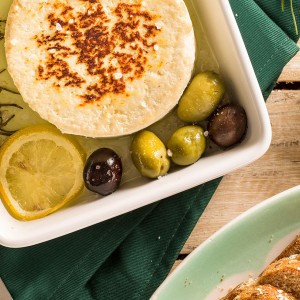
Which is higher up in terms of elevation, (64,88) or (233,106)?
(64,88)

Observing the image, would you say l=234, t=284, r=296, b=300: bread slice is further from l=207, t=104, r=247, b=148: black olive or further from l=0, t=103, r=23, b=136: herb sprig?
l=0, t=103, r=23, b=136: herb sprig

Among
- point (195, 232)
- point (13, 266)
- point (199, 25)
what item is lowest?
point (195, 232)

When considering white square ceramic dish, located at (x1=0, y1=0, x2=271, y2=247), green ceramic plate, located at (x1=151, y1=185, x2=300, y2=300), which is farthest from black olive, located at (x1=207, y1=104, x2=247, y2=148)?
green ceramic plate, located at (x1=151, y1=185, x2=300, y2=300)

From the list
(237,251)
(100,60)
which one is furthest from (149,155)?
(237,251)

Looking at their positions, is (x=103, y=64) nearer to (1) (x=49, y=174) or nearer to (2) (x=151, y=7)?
(2) (x=151, y=7)

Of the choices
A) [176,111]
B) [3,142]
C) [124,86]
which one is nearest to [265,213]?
[176,111]

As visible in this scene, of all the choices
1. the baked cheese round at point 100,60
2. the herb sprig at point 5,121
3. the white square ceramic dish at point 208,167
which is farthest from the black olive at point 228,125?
the herb sprig at point 5,121

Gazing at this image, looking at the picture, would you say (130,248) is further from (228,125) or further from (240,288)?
(228,125)
